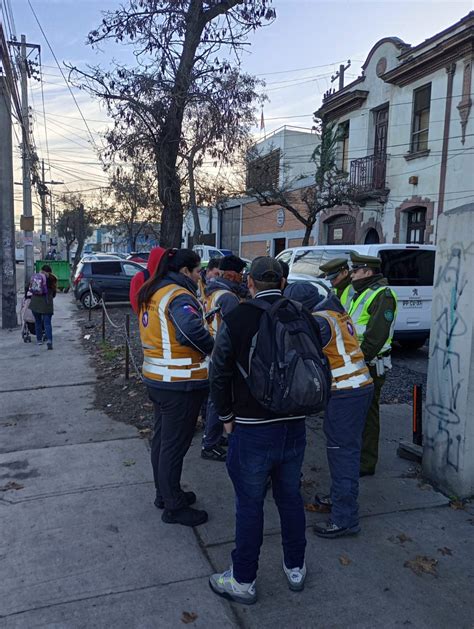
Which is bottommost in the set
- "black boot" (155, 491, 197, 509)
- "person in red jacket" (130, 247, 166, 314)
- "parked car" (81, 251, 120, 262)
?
"black boot" (155, 491, 197, 509)

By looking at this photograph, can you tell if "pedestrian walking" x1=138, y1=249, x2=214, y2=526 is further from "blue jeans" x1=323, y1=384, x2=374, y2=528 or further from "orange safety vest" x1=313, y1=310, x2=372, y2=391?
"blue jeans" x1=323, y1=384, x2=374, y2=528

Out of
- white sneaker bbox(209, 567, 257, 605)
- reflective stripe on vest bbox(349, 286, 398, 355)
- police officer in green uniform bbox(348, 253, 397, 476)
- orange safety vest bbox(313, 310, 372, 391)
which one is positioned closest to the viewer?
white sneaker bbox(209, 567, 257, 605)

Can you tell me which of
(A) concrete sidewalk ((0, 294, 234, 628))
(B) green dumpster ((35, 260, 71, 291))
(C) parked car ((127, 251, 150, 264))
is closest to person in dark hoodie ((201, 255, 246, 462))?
(A) concrete sidewalk ((0, 294, 234, 628))

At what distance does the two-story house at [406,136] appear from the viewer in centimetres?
1580

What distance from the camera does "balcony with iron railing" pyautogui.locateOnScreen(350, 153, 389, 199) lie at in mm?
19403

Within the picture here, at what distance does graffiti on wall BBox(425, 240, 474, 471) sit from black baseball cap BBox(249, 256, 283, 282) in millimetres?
1791

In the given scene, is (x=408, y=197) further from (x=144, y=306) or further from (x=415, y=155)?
(x=144, y=306)

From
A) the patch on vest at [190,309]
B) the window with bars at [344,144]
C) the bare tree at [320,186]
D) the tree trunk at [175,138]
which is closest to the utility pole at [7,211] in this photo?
the tree trunk at [175,138]

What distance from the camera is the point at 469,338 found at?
3744 mm

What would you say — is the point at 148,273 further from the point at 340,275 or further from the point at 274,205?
the point at 274,205

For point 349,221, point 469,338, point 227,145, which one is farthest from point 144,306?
point 349,221

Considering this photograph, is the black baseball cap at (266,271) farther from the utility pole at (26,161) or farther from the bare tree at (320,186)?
the bare tree at (320,186)

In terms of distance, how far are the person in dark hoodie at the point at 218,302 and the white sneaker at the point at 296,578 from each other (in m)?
1.85

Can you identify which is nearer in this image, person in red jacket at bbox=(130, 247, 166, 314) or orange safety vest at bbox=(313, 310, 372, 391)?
orange safety vest at bbox=(313, 310, 372, 391)
